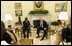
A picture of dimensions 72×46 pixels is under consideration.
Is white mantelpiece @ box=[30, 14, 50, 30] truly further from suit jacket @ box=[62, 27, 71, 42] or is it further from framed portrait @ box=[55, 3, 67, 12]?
suit jacket @ box=[62, 27, 71, 42]

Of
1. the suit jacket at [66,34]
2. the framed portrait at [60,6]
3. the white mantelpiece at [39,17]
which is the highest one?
the framed portrait at [60,6]

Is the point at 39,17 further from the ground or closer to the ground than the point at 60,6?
closer to the ground

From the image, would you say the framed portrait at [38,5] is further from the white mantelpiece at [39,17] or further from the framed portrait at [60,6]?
the framed portrait at [60,6]

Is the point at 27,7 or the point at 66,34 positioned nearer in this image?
the point at 66,34

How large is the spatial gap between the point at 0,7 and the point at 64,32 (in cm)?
875

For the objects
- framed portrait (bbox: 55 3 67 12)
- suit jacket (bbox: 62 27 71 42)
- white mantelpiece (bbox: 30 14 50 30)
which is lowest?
white mantelpiece (bbox: 30 14 50 30)

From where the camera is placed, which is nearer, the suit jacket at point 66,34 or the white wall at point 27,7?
the suit jacket at point 66,34

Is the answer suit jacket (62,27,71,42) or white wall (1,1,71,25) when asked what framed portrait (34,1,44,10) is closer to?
white wall (1,1,71,25)

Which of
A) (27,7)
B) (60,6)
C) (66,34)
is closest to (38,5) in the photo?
(27,7)

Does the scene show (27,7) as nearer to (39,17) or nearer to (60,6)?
(39,17)

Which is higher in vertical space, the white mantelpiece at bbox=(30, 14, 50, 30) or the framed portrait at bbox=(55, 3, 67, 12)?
the framed portrait at bbox=(55, 3, 67, 12)

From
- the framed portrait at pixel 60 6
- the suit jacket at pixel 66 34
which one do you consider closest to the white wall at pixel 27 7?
the framed portrait at pixel 60 6

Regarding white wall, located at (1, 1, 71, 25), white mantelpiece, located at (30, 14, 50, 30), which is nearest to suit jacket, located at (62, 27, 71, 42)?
white mantelpiece, located at (30, 14, 50, 30)

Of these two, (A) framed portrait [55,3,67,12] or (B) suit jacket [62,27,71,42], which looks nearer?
(B) suit jacket [62,27,71,42]
